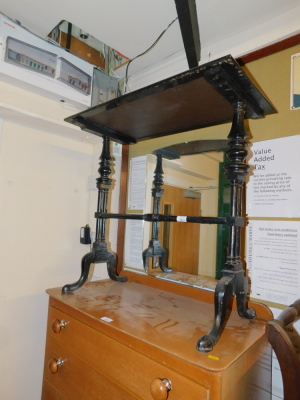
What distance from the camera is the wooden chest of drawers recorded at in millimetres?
673

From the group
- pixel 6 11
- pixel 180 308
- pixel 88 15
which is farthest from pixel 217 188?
pixel 6 11

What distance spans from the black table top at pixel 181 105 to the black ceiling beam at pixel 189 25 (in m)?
0.33

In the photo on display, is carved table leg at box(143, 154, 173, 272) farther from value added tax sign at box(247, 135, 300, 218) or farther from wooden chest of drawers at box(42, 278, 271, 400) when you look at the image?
value added tax sign at box(247, 135, 300, 218)

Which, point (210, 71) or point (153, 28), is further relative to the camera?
→ point (153, 28)

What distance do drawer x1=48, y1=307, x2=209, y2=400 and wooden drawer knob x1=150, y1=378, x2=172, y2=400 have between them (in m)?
0.01

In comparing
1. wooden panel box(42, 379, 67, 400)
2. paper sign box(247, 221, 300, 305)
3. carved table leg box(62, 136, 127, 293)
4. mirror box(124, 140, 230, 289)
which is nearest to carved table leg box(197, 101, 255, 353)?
paper sign box(247, 221, 300, 305)

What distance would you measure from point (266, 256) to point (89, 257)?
2.80ft

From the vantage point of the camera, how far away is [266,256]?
106 cm

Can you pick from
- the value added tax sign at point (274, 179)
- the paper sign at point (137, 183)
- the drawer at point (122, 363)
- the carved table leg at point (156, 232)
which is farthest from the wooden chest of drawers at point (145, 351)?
the paper sign at point (137, 183)

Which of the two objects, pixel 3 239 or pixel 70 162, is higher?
pixel 70 162

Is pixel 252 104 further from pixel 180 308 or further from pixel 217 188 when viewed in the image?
pixel 180 308

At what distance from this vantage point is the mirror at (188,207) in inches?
49.4

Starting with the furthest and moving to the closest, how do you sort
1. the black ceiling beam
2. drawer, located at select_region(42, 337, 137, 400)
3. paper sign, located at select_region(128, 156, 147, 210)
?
paper sign, located at select_region(128, 156, 147, 210)
the black ceiling beam
drawer, located at select_region(42, 337, 137, 400)

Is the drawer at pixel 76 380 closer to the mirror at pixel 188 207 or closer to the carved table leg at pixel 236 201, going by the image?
the carved table leg at pixel 236 201
